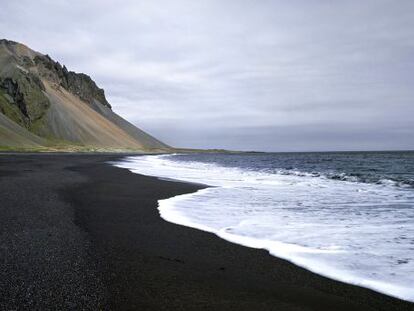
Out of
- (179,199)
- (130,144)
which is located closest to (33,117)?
(130,144)

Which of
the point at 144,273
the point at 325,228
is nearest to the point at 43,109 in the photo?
the point at 325,228

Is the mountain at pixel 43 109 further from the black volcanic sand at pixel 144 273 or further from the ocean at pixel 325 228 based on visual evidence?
the black volcanic sand at pixel 144 273

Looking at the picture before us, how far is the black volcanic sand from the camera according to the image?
4.19 meters

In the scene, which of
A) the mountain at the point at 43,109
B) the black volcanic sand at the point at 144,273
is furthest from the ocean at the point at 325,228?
the mountain at the point at 43,109

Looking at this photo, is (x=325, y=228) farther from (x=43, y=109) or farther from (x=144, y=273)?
(x=43, y=109)

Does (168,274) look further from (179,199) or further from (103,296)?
(179,199)

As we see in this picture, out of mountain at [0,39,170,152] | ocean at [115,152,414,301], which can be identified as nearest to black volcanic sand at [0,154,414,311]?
ocean at [115,152,414,301]

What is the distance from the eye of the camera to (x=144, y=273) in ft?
16.8

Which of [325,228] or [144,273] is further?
[325,228]

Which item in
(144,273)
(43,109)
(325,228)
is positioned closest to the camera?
(144,273)

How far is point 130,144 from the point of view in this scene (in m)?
181

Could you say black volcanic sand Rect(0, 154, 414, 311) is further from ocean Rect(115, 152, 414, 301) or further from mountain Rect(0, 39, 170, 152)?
mountain Rect(0, 39, 170, 152)

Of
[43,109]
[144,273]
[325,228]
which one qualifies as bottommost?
[144,273]

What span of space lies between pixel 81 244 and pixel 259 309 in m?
3.55
